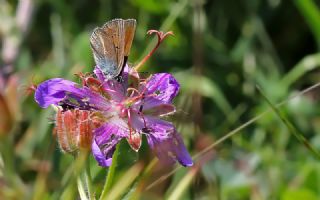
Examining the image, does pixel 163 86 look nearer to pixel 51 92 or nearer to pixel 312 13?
pixel 51 92

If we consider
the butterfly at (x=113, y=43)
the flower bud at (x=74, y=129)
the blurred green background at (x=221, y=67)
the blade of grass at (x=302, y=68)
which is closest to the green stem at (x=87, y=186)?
the flower bud at (x=74, y=129)

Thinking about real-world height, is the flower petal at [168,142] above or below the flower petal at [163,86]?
below

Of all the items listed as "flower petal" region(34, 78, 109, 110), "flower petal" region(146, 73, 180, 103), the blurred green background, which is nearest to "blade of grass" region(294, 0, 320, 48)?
the blurred green background

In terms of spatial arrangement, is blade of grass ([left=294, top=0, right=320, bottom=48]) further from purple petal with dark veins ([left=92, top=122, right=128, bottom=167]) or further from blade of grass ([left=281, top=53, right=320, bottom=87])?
purple petal with dark veins ([left=92, top=122, right=128, bottom=167])

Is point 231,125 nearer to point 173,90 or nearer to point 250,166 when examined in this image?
point 250,166

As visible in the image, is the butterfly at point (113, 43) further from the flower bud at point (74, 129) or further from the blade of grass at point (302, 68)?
the blade of grass at point (302, 68)

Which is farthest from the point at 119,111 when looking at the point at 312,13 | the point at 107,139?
the point at 312,13
